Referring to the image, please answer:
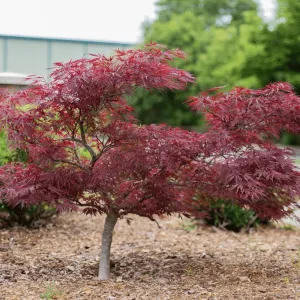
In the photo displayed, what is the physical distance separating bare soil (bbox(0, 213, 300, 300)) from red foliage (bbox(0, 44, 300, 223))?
0.67m

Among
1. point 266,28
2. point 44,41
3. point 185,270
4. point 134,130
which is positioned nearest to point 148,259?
point 185,270

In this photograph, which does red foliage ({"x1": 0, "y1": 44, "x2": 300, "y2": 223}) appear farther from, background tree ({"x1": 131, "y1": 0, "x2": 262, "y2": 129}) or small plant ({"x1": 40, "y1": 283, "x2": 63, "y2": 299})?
background tree ({"x1": 131, "y1": 0, "x2": 262, "y2": 129})

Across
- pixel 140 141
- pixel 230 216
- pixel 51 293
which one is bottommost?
pixel 230 216

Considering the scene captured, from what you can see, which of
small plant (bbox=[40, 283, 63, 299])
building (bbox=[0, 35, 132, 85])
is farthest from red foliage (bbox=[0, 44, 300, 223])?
building (bbox=[0, 35, 132, 85])

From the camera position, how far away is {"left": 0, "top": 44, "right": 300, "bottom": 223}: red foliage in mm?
4137

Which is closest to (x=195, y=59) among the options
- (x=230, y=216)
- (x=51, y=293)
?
(x=230, y=216)

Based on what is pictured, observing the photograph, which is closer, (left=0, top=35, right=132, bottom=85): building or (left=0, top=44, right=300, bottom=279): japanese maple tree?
(left=0, top=44, right=300, bottom=279): japanese maple tree

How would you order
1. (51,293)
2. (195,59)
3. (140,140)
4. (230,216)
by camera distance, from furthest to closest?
(195,59)
(230,216)
(140,140)
(51,293)

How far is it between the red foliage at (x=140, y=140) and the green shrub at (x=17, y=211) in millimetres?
1890

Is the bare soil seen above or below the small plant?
below

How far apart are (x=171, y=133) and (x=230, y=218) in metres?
3.42

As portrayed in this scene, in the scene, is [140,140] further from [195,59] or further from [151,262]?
[195,59]

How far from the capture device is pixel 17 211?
695cm

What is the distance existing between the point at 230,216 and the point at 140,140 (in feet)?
11.2
